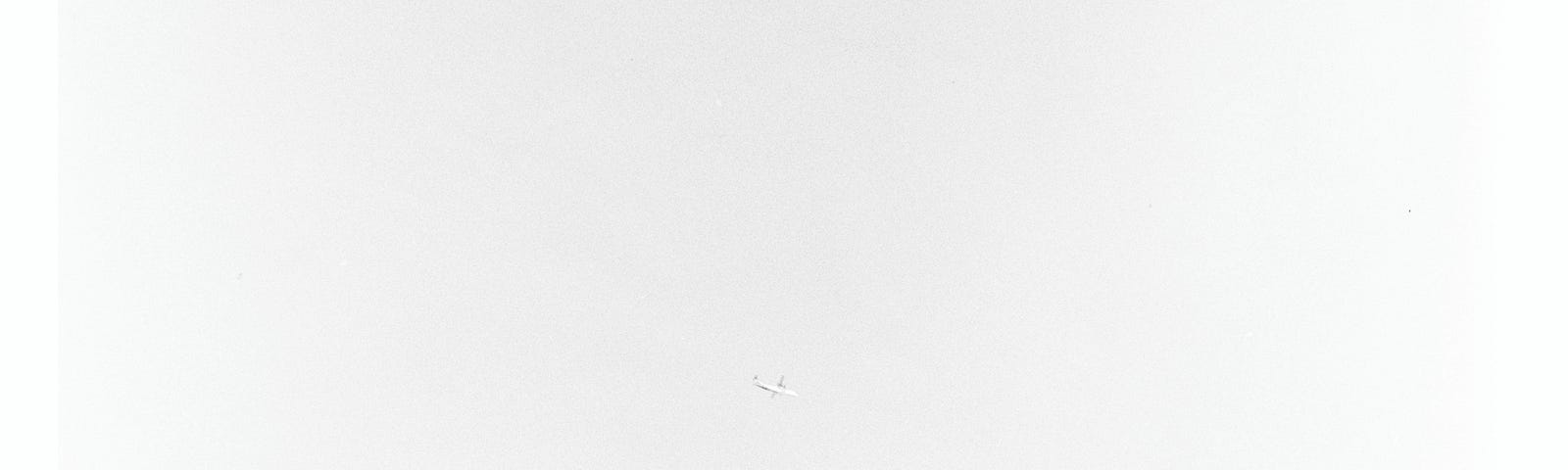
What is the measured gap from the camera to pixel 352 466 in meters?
0.57

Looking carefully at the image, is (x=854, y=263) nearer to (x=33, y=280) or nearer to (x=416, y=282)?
(x=416, y=282)

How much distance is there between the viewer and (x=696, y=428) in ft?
1.90

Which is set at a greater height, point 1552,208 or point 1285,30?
point 1285,30

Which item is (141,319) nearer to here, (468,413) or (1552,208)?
(468,413)

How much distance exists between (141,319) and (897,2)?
479 mm

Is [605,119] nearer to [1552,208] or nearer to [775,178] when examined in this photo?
[775,178]

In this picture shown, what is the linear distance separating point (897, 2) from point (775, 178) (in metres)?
0.13

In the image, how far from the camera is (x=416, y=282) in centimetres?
57

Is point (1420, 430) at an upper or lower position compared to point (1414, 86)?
lower

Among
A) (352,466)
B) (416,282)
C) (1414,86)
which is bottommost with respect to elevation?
(352,466)

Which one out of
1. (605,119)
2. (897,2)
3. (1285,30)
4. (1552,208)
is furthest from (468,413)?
(1552,208)

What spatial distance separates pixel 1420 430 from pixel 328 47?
688mm

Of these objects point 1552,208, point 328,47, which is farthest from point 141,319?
point 1552,208

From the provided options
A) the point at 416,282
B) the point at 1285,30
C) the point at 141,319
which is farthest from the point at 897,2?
the point at 141,319
